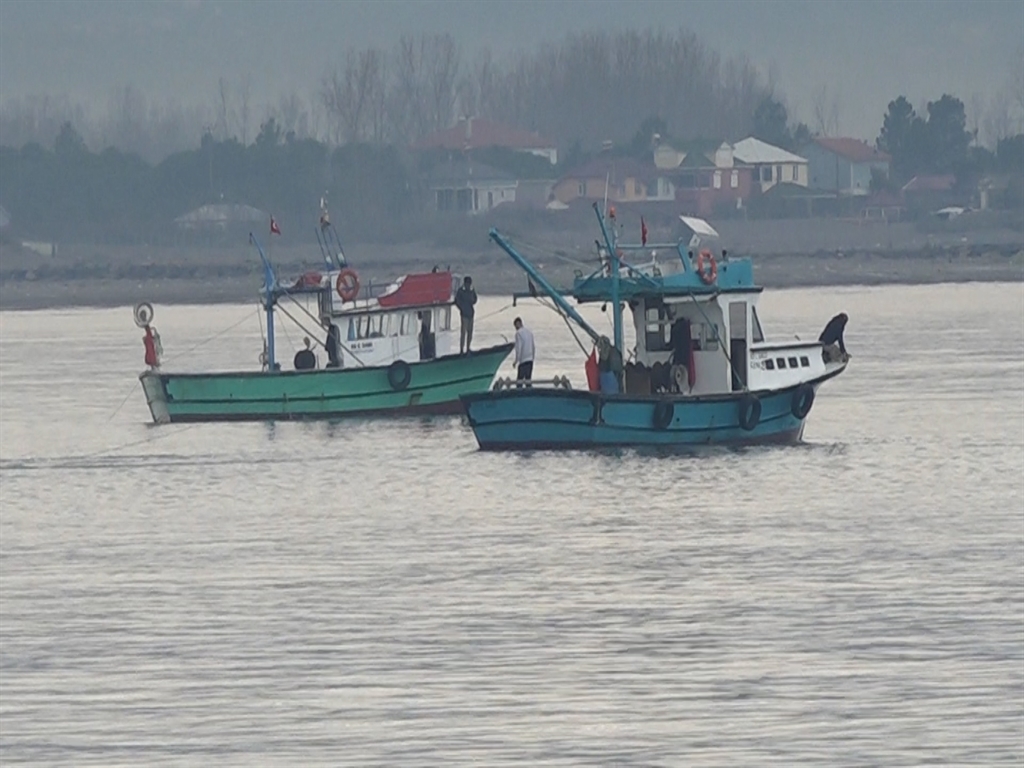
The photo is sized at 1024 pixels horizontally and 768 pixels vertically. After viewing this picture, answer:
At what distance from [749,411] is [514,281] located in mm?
84729

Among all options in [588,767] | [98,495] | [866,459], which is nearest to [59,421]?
[98,495]

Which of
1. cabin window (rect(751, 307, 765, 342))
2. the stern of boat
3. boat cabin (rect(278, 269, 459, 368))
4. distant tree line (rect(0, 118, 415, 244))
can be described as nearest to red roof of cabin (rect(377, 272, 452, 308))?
boat cabin (rect(278, 269, 459, 368))

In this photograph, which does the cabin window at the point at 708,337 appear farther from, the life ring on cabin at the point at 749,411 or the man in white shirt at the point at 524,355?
the man in white shirt at the point at 524,355

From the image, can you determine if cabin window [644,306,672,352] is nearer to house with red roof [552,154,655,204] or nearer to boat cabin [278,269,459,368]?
boat cabin [278,269,459,368]

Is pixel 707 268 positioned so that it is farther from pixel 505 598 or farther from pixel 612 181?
pixel 612 181

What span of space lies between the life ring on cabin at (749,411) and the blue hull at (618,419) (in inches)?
1.7

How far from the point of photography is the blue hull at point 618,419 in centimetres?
3738

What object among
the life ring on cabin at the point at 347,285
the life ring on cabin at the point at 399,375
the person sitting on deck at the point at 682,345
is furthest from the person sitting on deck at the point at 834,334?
the life ring on cabin at the point at 347,285

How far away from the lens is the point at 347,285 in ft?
153

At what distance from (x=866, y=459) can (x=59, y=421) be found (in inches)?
722

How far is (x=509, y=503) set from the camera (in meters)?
34.3

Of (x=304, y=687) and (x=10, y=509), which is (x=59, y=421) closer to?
(x=10, y=509)

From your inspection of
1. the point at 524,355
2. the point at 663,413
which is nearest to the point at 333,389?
the point at 524,355

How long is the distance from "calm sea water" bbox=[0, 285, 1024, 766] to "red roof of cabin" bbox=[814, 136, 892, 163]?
13996 cm
